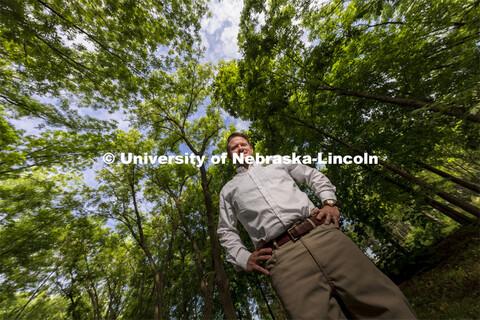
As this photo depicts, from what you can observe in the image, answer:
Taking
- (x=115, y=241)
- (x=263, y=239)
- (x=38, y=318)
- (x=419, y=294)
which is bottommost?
(x=38, y=318)

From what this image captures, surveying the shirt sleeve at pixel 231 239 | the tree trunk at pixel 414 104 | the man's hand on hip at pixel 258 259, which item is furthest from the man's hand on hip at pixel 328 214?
the tree trunk at pixel 414 104

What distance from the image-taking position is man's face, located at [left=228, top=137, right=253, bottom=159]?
2.48 metres

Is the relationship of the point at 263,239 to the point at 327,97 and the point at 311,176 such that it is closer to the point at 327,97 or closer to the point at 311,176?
the point at 311,176

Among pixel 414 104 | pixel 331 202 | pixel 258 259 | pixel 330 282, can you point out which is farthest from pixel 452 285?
pixel 258 259

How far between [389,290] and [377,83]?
6.20 metres

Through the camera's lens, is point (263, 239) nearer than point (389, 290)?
No

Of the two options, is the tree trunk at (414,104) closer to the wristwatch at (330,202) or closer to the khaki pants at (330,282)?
the wristwatch at (330,202)

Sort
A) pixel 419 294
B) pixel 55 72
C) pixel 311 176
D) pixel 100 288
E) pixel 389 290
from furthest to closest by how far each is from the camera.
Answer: pixel 100 288
pixel 419 294
pixel 55 72
pixel 311 176
pixel 389 290

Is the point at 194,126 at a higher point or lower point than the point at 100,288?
higher

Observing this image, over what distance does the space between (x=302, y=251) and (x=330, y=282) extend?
0.29m

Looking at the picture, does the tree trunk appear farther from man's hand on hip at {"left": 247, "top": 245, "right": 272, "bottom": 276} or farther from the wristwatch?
man's hand on hip at {"left": 247, "top": 245, "right": 272, "bottom": 276}

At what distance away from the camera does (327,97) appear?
18.9ft

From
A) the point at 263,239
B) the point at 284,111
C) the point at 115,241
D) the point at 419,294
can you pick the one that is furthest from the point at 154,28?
the point at 115,241

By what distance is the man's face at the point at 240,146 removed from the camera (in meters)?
2.48
